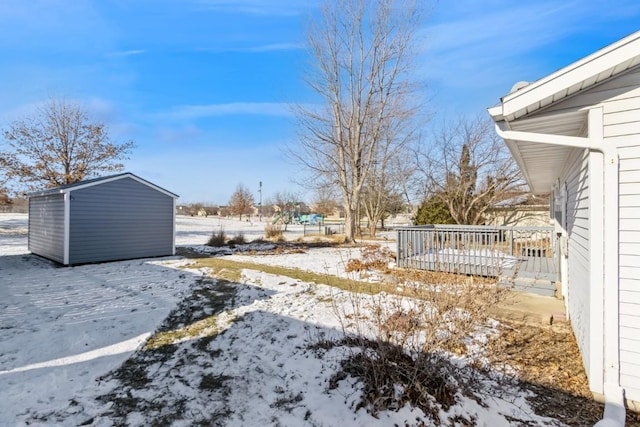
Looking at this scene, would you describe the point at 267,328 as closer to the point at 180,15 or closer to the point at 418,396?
the point at 418,396

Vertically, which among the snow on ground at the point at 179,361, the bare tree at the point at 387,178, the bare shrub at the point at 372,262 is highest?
the bare tree at the point at 387,178

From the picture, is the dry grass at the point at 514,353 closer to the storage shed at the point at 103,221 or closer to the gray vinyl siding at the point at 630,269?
the gray vinyl siding at the point at 630,269

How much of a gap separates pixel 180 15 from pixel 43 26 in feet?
8.84

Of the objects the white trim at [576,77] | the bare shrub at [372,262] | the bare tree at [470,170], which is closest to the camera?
the white trim at [576,77]

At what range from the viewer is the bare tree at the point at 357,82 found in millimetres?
16203

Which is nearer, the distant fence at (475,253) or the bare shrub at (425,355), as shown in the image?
the bare shrub at (425,355)

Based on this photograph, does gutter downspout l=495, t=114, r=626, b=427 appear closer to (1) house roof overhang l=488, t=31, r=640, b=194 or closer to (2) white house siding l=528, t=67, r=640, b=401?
(2) white house siding l=528, t=67, r=640, b=401

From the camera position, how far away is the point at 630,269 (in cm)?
250

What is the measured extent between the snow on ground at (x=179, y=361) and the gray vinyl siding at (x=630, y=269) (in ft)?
2.81

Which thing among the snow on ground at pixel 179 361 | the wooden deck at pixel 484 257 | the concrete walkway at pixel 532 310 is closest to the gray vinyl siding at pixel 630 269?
the snow on ground at pixel 179 361

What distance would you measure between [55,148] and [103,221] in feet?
36.7

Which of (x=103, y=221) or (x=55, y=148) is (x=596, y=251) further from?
(x=55, y=148)

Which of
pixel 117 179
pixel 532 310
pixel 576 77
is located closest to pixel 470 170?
pixel 532 310

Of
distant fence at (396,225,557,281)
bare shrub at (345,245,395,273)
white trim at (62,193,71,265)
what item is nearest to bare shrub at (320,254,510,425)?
distant fence at (396,225,557,281)
